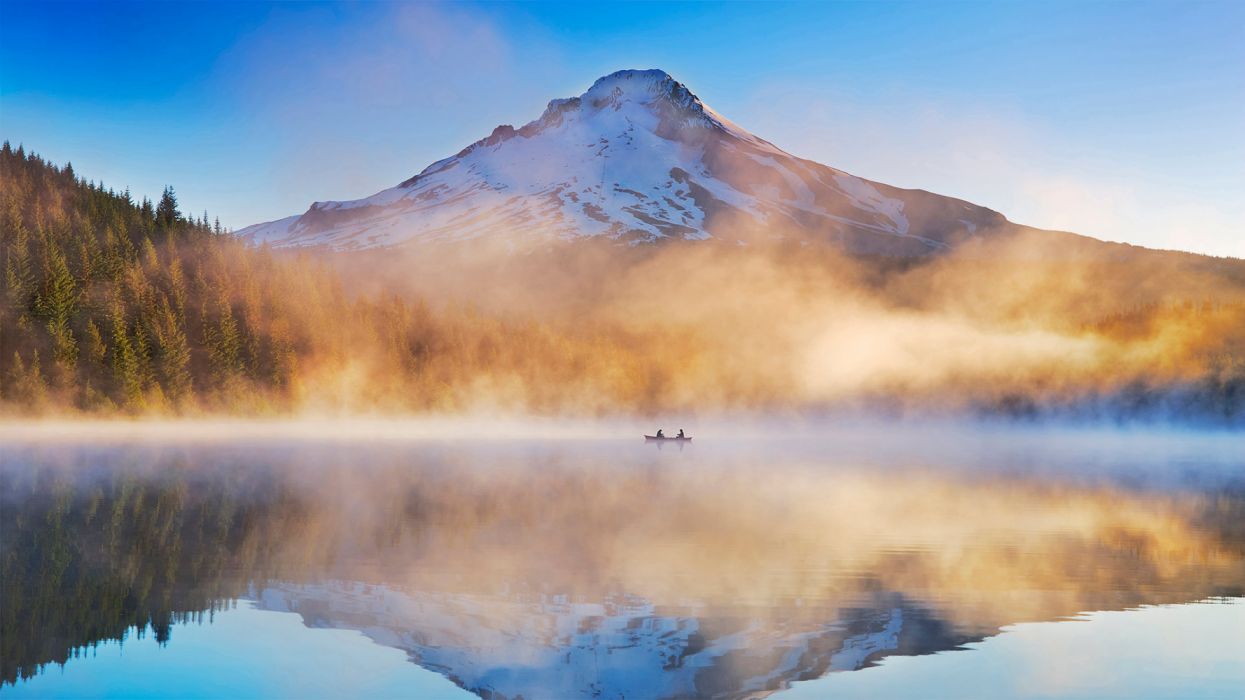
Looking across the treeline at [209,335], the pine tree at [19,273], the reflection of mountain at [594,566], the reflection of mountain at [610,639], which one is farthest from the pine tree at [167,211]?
the reflection of mountain at [610,639]

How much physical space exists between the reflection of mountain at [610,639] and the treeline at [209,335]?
86121mm

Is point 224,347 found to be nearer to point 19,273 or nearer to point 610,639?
point 19,273

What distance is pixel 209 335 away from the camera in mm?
107688

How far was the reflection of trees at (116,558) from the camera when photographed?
56.8 feet

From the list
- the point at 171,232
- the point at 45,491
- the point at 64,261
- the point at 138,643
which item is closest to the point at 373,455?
the point at 45,491

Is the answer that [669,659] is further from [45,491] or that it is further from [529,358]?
[529,358]

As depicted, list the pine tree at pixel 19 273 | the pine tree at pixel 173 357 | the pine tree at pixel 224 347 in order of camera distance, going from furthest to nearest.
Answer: the pine tree at pixel 224 347
the pine tree at pixel 173 357
the pine tree at pixel 19 273

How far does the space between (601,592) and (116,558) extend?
36.2ft

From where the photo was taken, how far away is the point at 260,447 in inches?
2840

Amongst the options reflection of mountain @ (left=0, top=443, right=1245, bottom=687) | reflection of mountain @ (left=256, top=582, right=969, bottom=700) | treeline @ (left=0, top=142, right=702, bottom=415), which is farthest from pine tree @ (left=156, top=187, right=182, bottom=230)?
reflection of mountain @ (left=256, top=582, right=969, bottom=700)

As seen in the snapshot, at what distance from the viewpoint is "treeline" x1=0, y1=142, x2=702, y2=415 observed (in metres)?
96.8

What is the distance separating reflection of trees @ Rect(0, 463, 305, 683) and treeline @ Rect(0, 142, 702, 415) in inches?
2573

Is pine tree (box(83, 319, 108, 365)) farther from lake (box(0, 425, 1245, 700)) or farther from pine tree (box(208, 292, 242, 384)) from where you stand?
lake (box(0, 425, 1245, 700))

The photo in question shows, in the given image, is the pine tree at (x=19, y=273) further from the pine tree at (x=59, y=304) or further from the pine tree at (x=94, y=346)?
the pine tree at (x=94, y=346)
